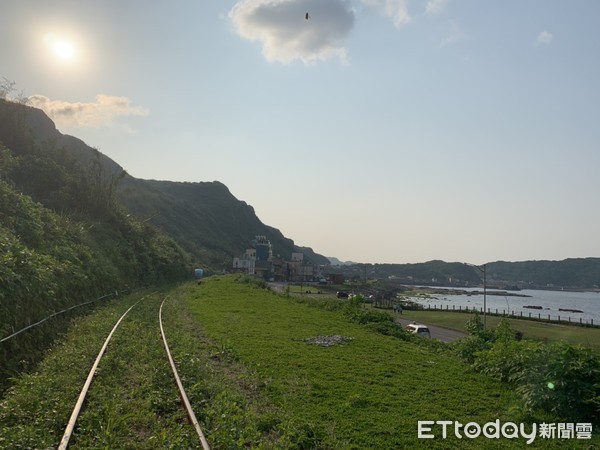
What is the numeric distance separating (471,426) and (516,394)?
282 centimetres

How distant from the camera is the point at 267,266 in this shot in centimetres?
14325

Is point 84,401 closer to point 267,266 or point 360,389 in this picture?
point 360,389

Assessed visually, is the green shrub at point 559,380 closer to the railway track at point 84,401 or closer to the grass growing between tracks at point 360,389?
the grass growing between tracks at point 360,389

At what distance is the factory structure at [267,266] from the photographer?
455 feet

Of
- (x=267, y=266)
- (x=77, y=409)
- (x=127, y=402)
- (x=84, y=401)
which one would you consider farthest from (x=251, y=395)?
(x=267, y=266)

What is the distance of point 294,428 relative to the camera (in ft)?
27.2

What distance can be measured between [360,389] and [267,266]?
5222 inches

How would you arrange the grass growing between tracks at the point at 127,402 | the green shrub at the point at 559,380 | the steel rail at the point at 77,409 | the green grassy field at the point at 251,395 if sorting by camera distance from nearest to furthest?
the steel rail at the point at 77,409
the grass growing between tracks at the point at 127,402
the green grassy field at the point at 251,395
the green shrub at the point at 559,380

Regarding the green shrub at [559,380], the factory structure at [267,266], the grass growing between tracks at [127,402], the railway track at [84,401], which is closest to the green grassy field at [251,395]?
the grass growing between tracks at [127,402]

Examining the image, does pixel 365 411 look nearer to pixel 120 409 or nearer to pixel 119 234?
pixel 120 409

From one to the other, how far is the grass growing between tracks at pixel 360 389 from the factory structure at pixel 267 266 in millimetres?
112144

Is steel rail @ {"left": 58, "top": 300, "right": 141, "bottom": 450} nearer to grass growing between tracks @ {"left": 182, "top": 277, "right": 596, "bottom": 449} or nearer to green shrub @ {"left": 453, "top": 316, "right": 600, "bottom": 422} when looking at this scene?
grass growing between tracks @ {"left": 182, "top": 277, "right": 596, "bottom": 449}

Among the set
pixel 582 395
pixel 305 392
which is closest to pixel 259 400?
pixel 305 392

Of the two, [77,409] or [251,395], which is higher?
[77,409]
